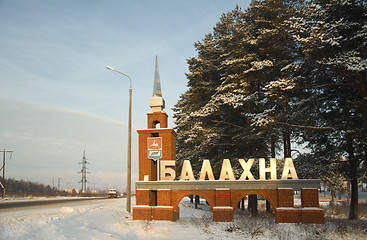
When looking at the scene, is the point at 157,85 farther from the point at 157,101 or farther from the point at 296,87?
the point at 296,87

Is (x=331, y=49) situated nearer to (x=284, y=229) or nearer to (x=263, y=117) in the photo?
(x=263, y=117)

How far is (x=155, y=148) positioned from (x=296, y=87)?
10723mm

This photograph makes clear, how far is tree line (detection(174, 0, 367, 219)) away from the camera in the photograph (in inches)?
785

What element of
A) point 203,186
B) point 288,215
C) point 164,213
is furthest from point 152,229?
point 288,215

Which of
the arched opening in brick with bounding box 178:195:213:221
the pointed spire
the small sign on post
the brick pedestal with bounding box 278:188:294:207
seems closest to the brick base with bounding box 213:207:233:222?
the arched opening in brick with bounding box 178:195:213:221

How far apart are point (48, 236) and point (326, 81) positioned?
2177 cm

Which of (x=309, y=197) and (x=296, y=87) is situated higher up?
(x=296, y=87)

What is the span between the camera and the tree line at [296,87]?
1994 cm

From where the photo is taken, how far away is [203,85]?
105 feet

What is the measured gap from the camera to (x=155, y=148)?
21531 millimetres

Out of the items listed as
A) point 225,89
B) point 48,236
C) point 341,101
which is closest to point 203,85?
point 225,89

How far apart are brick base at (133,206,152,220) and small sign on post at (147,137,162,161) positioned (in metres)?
3.34

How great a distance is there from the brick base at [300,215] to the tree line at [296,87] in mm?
5240

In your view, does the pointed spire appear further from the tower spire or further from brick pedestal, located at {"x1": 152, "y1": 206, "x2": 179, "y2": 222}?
brick pedestal, located at {"x1": 152, "y1": 206, "x2": 179, "y2": 222}
